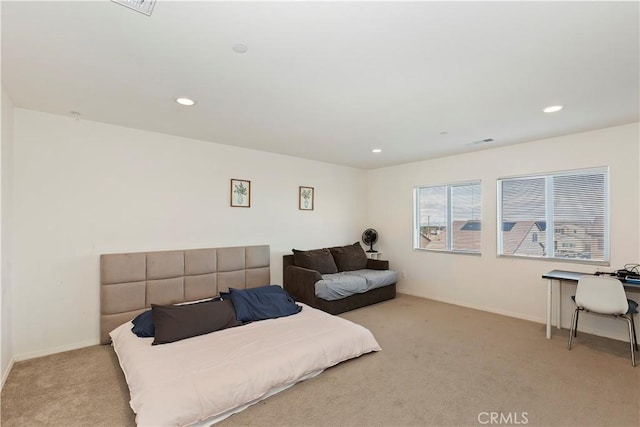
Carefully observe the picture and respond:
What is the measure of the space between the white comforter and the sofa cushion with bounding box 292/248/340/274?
1.47 metres

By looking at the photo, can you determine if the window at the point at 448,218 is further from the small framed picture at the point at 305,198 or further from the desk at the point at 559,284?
the small framed picture at the point at 305,198

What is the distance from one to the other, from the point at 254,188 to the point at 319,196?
1.37 meters

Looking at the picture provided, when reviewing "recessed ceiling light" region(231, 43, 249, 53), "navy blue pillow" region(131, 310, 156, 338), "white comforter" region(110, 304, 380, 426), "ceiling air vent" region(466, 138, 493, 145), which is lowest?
"white comforter" region(110, 304, 380, 426)

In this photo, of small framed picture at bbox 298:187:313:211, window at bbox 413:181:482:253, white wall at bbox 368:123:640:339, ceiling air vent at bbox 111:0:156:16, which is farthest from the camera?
small framed picture at bbox 298:187:313:211

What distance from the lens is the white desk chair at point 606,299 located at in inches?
115

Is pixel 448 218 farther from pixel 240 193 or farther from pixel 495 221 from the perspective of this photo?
pixel 240 193

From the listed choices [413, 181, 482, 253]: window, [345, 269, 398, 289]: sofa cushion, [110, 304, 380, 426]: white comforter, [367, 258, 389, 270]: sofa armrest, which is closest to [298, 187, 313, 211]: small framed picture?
[345, 269, 398, 289]: sofa cushion

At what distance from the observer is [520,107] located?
286cm

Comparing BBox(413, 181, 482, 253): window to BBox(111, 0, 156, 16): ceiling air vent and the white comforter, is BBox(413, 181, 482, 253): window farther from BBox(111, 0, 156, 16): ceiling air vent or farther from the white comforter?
BBox(111, 0, 156, 16): ceiling air vent

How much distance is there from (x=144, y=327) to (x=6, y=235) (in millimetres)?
1458

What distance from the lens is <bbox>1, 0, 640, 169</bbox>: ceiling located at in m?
1.59

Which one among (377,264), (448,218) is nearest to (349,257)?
(377,264)

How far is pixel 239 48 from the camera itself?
1891 mm

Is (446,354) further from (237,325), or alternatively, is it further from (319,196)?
(319,196)
